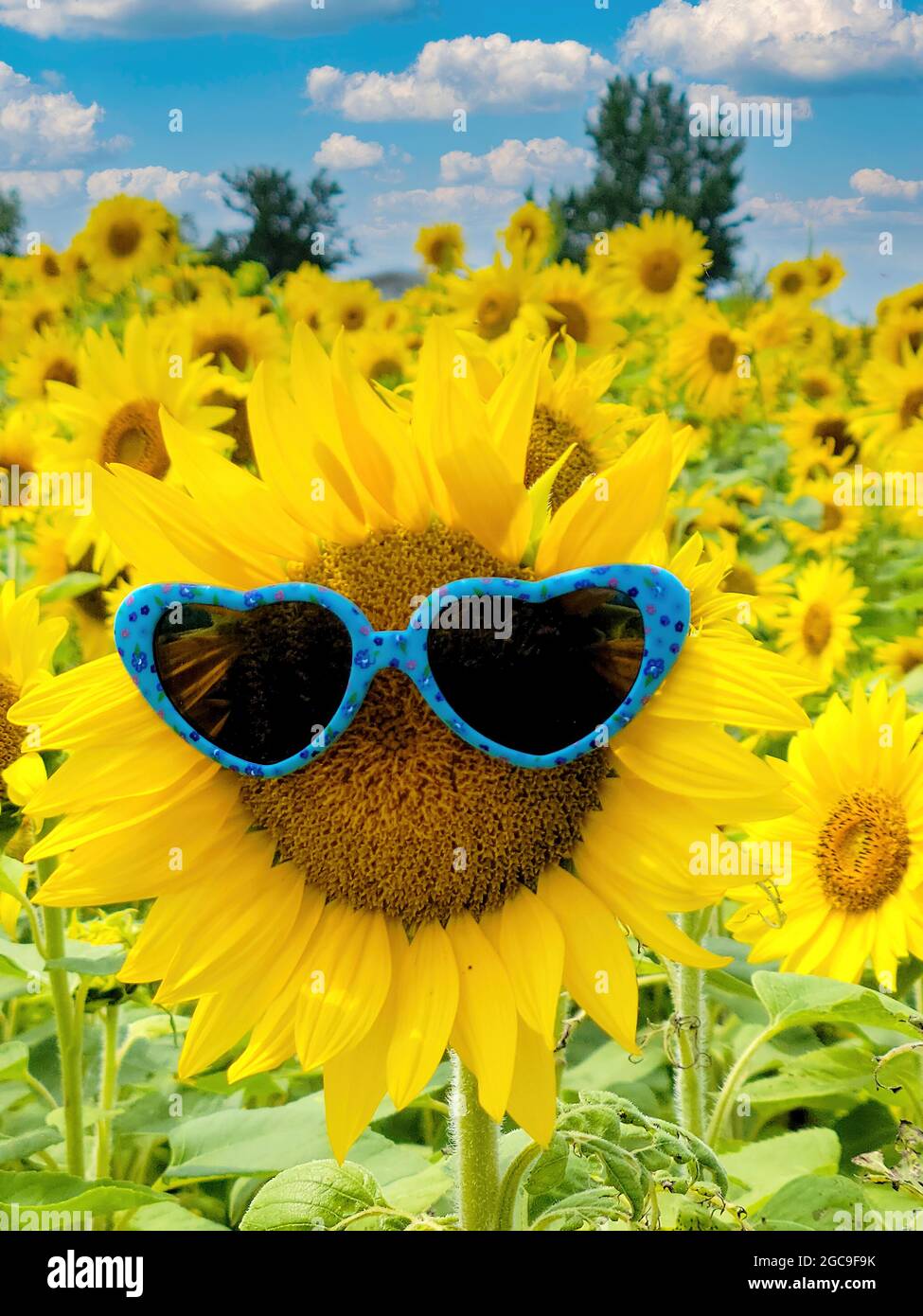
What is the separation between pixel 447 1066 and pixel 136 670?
0.70m

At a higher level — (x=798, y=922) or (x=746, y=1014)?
(x=798, y=922)

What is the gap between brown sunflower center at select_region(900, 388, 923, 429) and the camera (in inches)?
89.7

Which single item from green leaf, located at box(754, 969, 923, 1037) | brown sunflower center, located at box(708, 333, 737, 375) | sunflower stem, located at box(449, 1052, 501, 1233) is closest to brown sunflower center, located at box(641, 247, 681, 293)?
brown sunflower center, located at box(708, 333, 737, 375)

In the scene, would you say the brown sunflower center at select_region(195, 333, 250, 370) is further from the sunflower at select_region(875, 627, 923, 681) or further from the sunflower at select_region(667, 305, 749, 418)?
the sunflower at select_region(875, 627, 923, 681)

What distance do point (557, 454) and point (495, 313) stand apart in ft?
2.99

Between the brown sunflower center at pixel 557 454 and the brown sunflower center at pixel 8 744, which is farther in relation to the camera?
the brown sunflower center at pixel 8 744

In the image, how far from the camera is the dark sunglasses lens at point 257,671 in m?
0.69

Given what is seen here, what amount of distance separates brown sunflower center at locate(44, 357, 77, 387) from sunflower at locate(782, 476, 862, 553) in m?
1.62

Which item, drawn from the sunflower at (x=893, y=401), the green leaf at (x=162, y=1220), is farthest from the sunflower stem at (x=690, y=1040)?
the sunflower at (x=893, y=401)

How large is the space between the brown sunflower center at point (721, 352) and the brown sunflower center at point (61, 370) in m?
1.36

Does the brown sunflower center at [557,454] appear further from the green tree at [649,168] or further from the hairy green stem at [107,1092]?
the hairy green stem at [107,1092]
